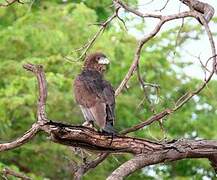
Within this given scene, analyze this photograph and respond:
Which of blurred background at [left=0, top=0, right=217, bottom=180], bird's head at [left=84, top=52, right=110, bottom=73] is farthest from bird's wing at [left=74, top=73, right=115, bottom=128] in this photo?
blurred background at [left=0, top=0, right=217, bottom=180]

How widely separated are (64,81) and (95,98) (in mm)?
4891

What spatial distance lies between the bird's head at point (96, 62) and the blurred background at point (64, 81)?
3.21 m

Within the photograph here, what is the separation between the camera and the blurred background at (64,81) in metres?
10.8

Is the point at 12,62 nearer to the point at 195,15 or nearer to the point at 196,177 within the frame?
the point at 196,177

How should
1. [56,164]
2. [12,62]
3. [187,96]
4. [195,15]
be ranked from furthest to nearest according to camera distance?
[56,164] < [12,62] < [195,15] < [187,96]

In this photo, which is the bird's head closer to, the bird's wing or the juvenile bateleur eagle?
the juvenile bateleur eagle

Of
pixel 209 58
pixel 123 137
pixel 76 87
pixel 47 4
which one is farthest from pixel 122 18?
pixel 47 4

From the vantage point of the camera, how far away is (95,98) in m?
6.09

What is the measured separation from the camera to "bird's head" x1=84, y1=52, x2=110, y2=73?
677cm

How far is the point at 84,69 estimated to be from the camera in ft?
22.0

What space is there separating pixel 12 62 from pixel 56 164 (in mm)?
1587

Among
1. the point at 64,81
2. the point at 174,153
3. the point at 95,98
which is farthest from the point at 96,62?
the point at 64,81

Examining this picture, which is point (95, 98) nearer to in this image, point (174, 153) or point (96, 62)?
point (96, 62)

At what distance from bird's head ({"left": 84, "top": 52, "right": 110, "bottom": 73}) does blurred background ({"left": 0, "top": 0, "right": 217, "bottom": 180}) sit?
3.21m
